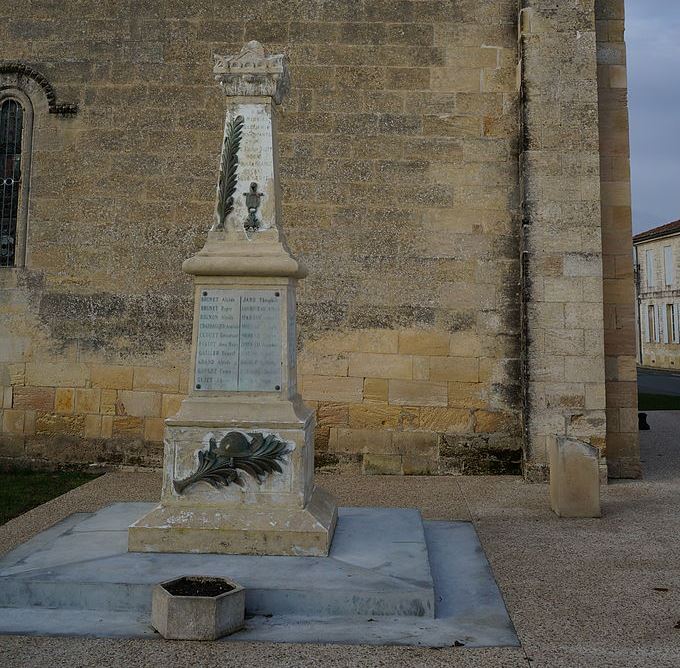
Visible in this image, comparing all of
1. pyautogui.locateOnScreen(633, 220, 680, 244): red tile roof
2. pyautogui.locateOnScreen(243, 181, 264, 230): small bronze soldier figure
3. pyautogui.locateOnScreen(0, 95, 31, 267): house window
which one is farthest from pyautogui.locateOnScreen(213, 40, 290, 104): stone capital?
pyautogui.locateOnScreen(633, 220, 680, 244): red tile roof

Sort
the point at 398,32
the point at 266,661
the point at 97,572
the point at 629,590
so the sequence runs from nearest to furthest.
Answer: the point at 266,661 < the point at 97,572 < the point at 629,590 < the point at 398,32

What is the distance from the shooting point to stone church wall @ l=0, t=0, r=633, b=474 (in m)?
7.68

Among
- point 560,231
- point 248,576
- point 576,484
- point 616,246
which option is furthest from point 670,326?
point 248,576

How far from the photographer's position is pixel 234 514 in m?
4.06

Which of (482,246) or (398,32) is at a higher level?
(398,32)

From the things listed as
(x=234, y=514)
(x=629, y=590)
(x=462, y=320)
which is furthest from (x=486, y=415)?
(x=234, y=514)

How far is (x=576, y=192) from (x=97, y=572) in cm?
622

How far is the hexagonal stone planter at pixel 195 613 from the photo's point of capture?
3.15 m

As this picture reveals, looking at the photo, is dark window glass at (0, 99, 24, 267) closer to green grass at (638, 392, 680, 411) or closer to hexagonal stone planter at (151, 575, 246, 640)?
hexagonal stone planter at (151, 575, 246, 640)

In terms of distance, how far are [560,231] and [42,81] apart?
6.55 m

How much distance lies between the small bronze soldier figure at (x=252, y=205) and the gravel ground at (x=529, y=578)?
2547 mm

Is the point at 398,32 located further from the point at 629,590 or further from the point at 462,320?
the point at 629,590

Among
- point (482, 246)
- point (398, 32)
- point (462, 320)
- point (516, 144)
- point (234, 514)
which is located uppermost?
point (398, 32)

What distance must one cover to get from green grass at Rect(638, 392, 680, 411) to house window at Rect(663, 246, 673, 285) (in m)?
19.8
